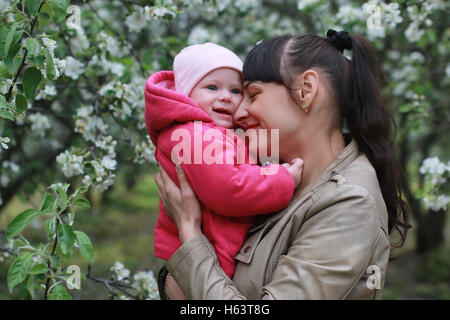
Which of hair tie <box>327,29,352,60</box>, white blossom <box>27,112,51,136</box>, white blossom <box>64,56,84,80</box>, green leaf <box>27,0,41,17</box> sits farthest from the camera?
white blossom <box>27,112,51,136</box>

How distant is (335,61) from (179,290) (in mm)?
1139

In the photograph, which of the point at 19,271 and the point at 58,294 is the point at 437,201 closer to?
the point at 58,294

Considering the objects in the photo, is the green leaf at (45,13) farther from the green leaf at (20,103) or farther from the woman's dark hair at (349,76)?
the woman's dark hair at (349,76)

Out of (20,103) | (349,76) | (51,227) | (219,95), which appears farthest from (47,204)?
(349,76)

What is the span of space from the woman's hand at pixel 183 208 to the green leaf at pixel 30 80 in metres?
0.63

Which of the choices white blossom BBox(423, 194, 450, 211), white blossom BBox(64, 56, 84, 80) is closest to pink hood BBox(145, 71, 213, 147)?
white blossom BBox(64, 56, 84, 80)

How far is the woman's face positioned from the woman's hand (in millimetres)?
310

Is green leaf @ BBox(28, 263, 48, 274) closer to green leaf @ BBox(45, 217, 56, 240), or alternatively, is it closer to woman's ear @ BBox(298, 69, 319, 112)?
green leaf @ BBox(45, 217, 56, 240)

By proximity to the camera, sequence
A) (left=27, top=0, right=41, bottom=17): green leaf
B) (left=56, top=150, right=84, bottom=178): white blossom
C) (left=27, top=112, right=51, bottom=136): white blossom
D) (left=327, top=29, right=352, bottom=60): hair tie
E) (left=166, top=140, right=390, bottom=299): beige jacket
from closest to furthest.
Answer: (left=166, top=140, right=390, bottom=299): beige jacket, (left=27, top=0, right=41, bottom=17): green leaf, (left=327, top=29, right=352, bottom=60): hair tie, (left=56, top=150, right=84, bottom=178): white blossom, (left=27, top=112, right=51, bottom=136): white blossom

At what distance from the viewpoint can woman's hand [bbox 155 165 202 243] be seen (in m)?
1.80

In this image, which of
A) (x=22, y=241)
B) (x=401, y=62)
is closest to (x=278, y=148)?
(x=22, y=241)

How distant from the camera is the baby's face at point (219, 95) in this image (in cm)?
200

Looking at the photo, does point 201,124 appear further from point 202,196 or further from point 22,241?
point 22,241
